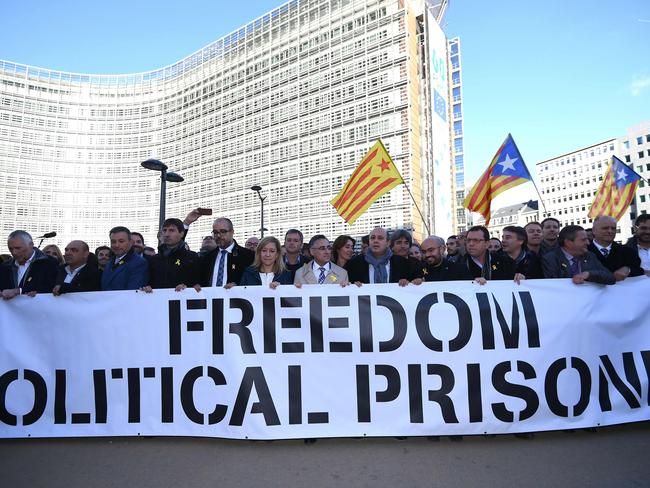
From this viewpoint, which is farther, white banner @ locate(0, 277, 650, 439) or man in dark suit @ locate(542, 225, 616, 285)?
man in dark suit @ locate(542, 225, 616, 285)

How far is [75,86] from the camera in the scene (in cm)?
7256

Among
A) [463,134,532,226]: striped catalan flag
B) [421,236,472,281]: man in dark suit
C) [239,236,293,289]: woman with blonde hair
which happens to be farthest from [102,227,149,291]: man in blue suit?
[463,134,532,226]: striped catalan flag

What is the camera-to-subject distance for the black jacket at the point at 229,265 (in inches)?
192

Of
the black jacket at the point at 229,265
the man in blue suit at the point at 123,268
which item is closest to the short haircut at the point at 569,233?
the black jacket at the point at 229,265

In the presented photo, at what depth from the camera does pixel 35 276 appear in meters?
4.57

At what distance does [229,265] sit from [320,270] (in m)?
1.06

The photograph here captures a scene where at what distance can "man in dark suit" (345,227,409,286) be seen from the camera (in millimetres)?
4781

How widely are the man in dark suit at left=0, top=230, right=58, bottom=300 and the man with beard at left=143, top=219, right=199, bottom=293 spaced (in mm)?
1033

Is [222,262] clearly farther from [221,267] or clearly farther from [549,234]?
[549,234]

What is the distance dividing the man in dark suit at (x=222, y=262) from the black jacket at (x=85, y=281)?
1.07 meters

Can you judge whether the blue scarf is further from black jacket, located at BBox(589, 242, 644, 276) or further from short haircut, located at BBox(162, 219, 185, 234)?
black jacket, located at BBox(589, 242, 644, 276)

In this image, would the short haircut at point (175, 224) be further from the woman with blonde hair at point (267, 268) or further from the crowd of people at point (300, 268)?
the woman with blonde hair at point (267, 268)

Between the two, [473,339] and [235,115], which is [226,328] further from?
[235,115]

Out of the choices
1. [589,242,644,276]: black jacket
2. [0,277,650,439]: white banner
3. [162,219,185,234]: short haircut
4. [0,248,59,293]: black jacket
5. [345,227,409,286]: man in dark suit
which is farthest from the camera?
[162,219,185,234]: short haircut
